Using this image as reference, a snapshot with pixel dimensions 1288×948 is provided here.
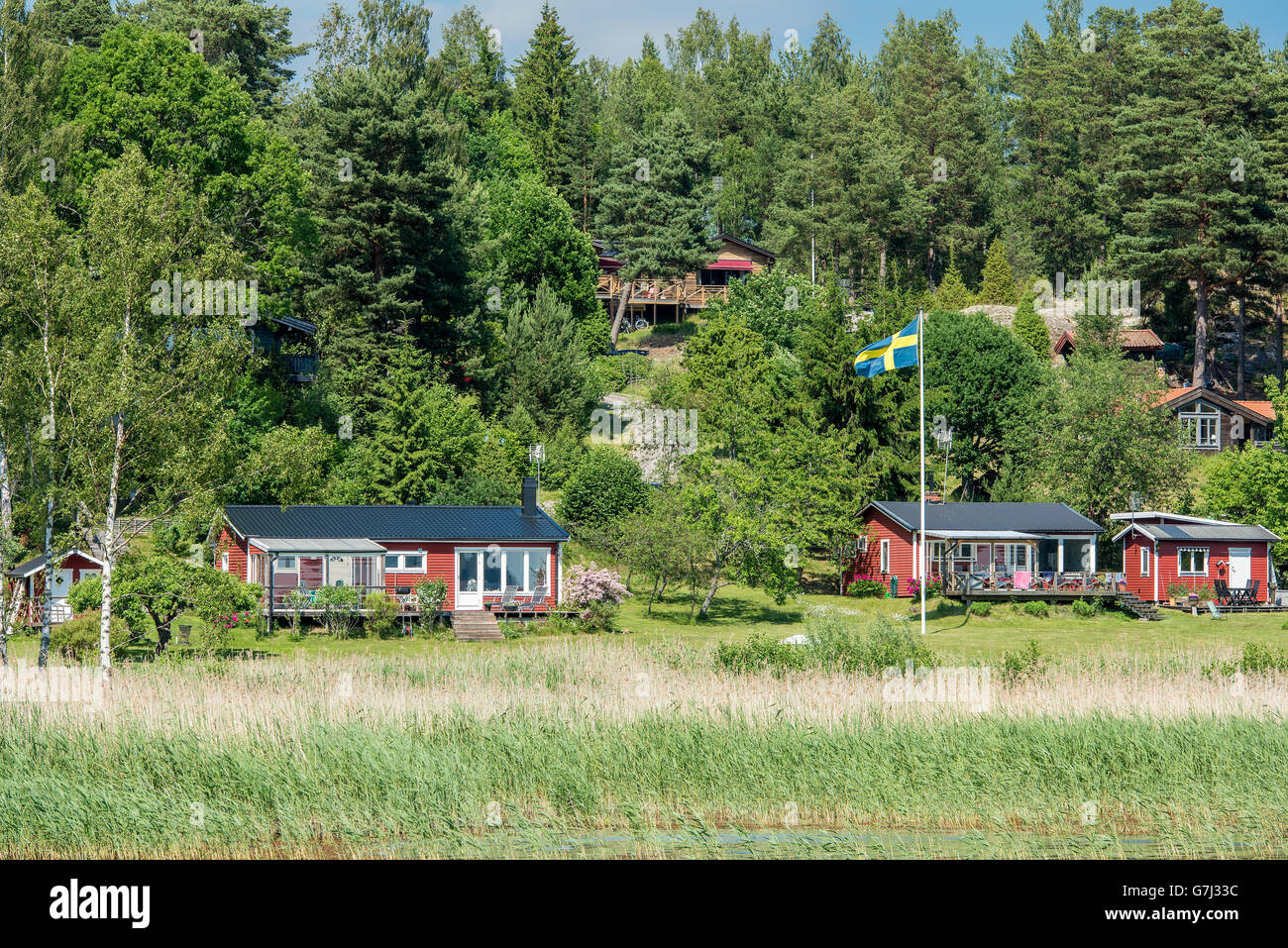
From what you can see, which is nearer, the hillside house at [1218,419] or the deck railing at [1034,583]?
the deck railing at [1034,583]

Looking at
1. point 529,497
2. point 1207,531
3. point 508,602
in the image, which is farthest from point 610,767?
point 1207,531

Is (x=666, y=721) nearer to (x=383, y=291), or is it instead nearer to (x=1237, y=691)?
(x=1237, y=691)

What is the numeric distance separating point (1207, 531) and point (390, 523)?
107 feet

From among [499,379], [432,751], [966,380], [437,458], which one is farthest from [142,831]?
[966,380]

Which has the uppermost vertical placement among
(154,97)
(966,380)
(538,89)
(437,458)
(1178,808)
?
(538,89)

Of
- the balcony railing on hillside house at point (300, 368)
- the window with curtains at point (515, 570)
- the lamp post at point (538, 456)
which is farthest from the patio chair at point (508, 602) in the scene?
the balcony railing on hillside house at point (300, 368)

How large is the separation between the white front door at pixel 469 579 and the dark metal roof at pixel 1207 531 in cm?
2700

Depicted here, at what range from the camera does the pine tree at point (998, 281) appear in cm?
8738

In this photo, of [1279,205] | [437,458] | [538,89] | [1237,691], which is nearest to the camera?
[1237,691]

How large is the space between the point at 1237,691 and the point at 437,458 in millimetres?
36662

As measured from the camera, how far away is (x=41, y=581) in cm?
4044

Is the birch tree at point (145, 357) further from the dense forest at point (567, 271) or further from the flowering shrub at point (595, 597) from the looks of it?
the flowering shrub at point (595, 597)

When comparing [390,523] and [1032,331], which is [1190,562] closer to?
[1032,331]

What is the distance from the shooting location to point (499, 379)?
218 ft
